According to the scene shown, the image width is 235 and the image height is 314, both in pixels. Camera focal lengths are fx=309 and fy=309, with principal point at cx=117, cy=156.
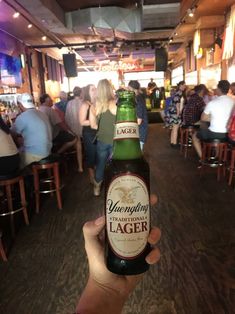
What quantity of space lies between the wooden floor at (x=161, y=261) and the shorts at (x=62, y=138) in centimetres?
114

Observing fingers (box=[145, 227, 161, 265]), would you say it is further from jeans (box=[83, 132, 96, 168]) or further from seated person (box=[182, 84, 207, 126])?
seated person (box=[182, 84, 207, 126])

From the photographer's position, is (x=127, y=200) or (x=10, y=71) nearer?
(x=127, y=200)

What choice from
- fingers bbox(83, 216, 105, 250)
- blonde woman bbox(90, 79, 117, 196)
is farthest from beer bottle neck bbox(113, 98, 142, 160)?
blonde woman bbox(90, 79, 117, 196)

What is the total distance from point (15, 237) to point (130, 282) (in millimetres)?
2369

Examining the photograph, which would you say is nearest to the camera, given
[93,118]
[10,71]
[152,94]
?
[93,118]

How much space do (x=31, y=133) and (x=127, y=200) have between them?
110 inches

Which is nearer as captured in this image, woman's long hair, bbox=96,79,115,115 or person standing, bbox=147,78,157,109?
woman's long hair, bbox=96,79,115,115

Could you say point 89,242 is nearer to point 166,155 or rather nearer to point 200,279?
point 200,279

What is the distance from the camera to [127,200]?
0.76 m

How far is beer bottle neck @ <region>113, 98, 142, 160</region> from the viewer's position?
823 mm

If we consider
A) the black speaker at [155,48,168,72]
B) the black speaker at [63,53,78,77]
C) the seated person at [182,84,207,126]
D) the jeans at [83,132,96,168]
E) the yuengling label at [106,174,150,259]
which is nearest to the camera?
the yuengling label at [106,174,150,259]

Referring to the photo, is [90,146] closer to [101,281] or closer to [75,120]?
[75,120]

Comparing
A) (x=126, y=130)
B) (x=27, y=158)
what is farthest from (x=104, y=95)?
(x=126, y=130)

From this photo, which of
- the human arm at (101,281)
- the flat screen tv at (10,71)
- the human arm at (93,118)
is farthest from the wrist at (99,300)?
the flat screen tv at (10,71)
